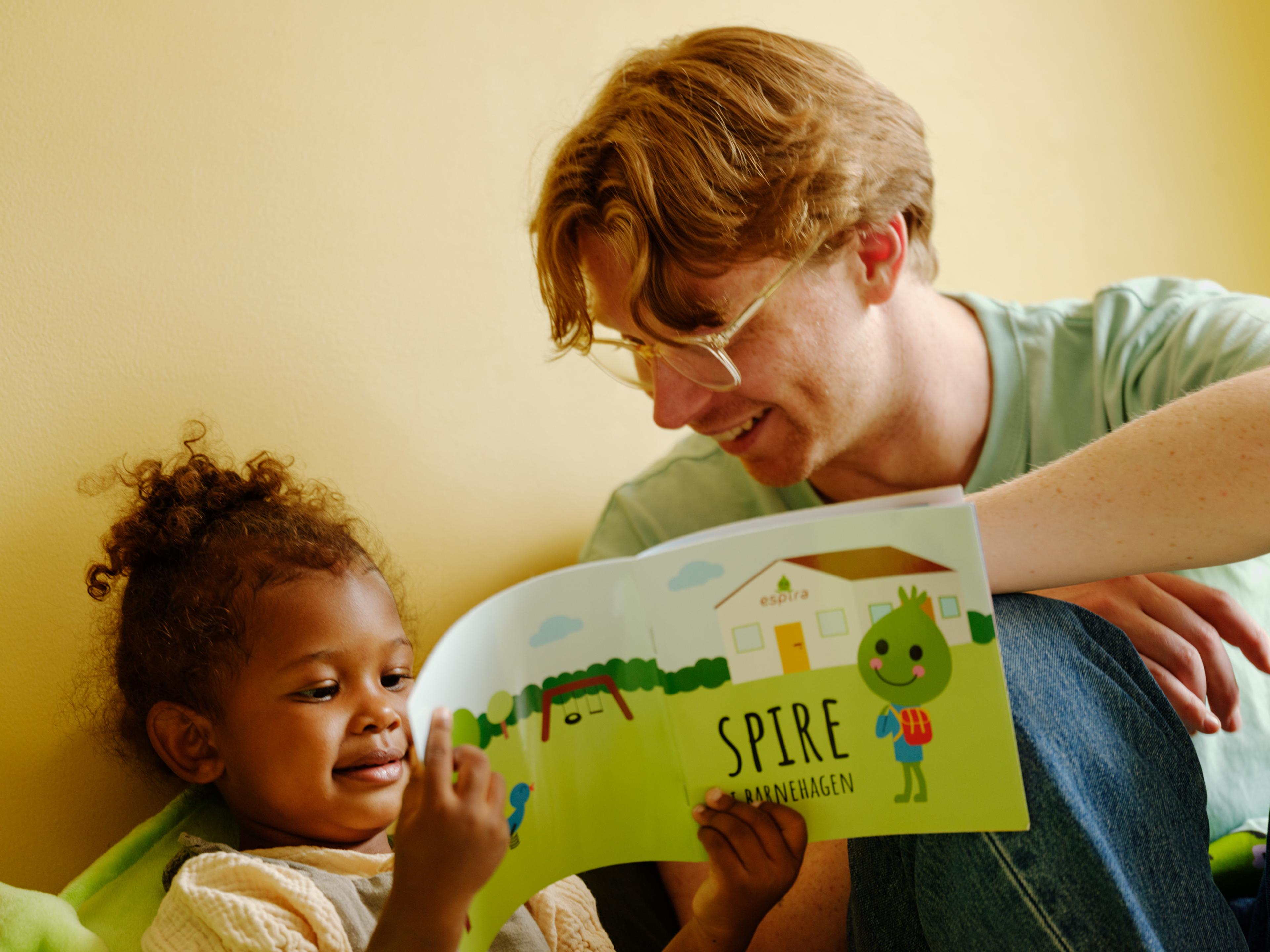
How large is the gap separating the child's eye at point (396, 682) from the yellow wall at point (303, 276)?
10.2 inches

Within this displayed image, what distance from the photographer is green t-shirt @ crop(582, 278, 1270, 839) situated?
3.62 ft

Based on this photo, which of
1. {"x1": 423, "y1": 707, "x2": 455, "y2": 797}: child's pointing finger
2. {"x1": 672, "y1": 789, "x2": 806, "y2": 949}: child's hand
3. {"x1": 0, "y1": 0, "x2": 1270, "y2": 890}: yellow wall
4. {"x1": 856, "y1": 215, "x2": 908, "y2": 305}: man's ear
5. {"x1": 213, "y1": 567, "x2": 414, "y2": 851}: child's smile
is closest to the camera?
{"x1": 423, "y1": 707, "x2": 455, "y2": 797}: child's pointing finger

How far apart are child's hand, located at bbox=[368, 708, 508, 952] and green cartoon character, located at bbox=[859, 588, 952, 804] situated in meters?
0.27

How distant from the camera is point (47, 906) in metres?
0.84

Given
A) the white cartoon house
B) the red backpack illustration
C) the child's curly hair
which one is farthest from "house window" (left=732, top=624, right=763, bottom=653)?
the child's curly hair

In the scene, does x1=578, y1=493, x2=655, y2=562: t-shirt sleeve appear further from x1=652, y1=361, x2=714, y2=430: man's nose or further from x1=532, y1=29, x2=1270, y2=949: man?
x1=652, y1=361, x2=714, y2=430: man's nose

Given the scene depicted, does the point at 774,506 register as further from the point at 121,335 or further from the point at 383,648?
the point at 121,335

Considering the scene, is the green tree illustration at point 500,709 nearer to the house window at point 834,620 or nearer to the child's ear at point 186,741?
the house window at point 834,620

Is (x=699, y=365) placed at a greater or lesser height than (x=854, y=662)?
greater

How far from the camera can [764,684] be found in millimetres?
724

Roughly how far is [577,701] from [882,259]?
706 mm

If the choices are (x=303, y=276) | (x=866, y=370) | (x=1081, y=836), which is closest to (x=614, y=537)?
(x=866, y=370)

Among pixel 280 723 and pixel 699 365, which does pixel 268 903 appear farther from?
pixel 699 365

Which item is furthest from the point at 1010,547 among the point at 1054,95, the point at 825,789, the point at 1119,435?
the point at 1054,95
